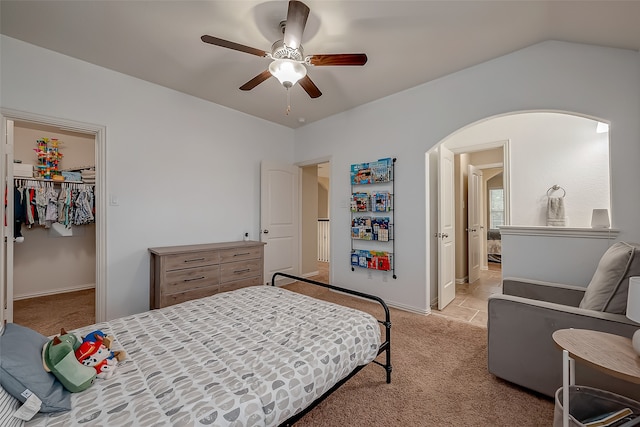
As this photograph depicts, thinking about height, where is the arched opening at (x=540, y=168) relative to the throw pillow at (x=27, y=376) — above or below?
above

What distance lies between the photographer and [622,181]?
206 centimetres

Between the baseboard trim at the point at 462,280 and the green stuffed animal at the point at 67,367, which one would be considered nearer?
the green stuffed animal at the point at 67,367

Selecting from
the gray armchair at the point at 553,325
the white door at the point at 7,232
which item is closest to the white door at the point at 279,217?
the white door at the point at 7,232

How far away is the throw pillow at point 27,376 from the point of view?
0.96 meters

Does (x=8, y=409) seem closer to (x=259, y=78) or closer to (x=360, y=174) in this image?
(x=259, y=78)

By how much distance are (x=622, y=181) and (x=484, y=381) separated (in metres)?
1.89

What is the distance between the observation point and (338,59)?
2.04 metres

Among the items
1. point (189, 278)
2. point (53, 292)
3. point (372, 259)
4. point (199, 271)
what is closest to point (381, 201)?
point (372, 259)

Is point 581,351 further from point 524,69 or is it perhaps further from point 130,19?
point 130,19

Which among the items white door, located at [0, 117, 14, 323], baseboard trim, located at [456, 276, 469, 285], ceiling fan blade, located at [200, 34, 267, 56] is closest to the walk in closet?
white door, located at [0, 117, 14, 323]

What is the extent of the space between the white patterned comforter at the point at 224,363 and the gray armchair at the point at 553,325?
95cm

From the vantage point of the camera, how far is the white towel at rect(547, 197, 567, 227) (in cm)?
321

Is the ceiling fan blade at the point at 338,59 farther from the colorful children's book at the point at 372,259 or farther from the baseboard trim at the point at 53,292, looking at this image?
the baseboard trim at the point at 53,292

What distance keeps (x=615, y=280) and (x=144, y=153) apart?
433 centimetres
